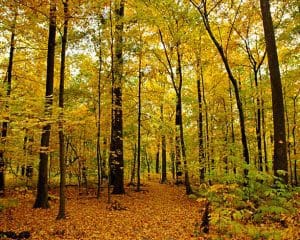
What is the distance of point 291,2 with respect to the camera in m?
12.7

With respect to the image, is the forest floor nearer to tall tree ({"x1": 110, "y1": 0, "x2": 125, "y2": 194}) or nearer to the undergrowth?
the undergrowth

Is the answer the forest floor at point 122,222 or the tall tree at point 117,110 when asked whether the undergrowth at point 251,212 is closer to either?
the forest floor at point 122,222

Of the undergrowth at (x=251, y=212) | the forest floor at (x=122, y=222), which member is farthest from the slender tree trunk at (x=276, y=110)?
the forest floor at (x=122, y=222)

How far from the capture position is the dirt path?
8531 mm

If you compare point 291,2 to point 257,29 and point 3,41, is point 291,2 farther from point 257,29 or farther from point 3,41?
point 3,41

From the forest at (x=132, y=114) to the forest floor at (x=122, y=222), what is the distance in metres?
0.04

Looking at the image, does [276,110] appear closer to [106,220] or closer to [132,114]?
[106,220]

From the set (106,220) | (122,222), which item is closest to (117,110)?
(106,220)

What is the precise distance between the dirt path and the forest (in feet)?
0.16

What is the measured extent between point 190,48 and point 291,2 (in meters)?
6.59

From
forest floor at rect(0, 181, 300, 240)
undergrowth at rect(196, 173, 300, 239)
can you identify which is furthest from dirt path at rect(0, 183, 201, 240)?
undergrowth at rect(196, 173, 300, 239)

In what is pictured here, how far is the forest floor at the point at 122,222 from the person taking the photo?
21.8ft

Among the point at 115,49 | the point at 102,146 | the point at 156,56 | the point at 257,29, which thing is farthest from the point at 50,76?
the point at 257,29

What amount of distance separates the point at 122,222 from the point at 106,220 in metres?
0.62
